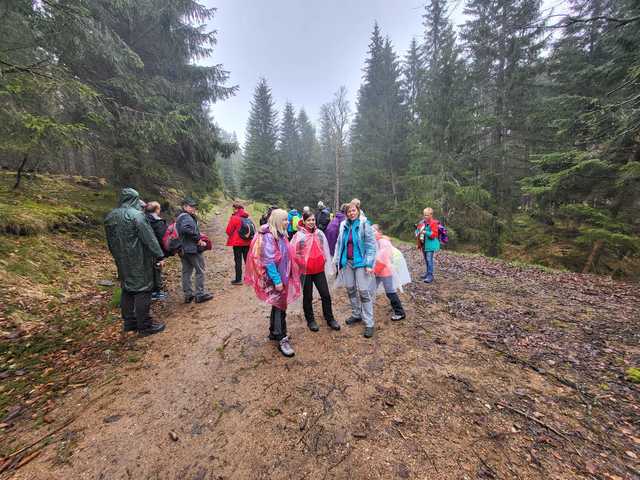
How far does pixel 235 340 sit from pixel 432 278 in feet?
18.6

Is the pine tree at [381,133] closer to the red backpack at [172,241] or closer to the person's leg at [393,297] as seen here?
the person's leg at [393,297]

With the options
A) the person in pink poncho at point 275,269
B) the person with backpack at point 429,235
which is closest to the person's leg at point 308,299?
the person in pink poncho at point 275,269

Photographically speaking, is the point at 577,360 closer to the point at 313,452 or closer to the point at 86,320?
the point at 313,452

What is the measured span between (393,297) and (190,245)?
14.5 feet

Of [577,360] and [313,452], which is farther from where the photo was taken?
[577,360]

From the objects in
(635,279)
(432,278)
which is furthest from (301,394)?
(635,279)

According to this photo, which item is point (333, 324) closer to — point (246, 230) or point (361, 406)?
point (361, 406)

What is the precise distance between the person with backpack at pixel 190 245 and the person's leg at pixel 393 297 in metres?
4.04

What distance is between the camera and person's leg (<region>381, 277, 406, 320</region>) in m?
4.66

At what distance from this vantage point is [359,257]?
4309 millimetres

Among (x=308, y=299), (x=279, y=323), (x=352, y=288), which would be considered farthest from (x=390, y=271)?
(x=279, y=323)

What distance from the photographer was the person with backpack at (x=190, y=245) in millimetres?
5285

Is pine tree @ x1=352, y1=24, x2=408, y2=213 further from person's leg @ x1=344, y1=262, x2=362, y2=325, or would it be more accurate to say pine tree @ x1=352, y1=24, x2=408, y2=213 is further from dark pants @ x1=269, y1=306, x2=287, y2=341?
dark pants @ x1=269, y1=306, x2=287, y2=341

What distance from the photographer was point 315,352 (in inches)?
153
